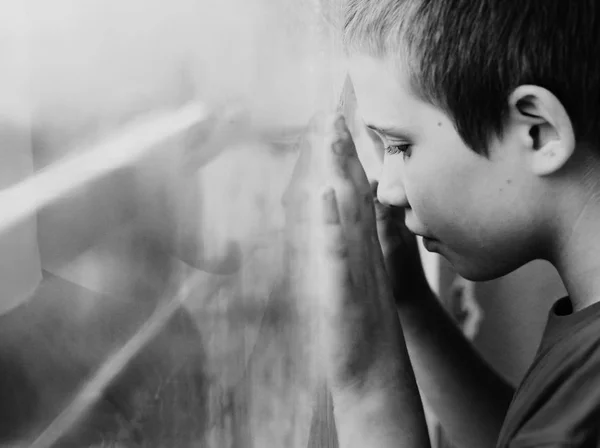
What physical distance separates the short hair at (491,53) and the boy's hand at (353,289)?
0.10m

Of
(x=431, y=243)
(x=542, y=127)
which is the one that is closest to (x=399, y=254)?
(x=431, y=243)

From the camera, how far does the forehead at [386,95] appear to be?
1.44 feet

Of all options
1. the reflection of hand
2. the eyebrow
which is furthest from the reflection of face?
the reflection of hand

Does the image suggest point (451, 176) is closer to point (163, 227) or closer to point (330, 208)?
point (330, 208)

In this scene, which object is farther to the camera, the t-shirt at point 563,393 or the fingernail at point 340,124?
the fingernail at point 340,124

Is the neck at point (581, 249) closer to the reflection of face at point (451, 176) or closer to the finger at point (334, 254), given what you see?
the reflection of face at point (451, 176)

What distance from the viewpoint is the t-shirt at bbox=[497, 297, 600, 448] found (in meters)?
0.39

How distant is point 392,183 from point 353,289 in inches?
3.3

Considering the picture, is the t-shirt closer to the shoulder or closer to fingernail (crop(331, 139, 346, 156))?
the shoulder

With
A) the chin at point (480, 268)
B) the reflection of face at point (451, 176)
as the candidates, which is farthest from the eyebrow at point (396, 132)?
the chin at point (480, 268)

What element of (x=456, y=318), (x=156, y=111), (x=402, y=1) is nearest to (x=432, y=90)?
(x=402, y=1)

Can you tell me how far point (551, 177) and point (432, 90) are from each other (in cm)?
10

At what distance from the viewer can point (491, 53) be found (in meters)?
0.41

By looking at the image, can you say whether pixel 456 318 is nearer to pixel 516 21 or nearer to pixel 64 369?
pixel 516 21
